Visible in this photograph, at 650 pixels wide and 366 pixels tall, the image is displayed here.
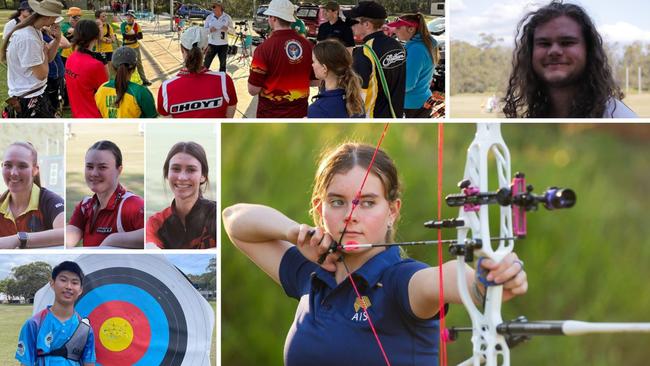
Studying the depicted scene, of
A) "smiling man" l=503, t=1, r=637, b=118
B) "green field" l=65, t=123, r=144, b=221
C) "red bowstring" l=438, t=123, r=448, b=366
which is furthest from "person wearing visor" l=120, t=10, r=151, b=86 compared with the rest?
"smiling man" l=503, t=1, r=637, b=118

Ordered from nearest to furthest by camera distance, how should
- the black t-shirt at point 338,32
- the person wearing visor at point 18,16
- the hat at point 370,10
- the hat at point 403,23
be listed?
the hat at point 370,10
the person wearing visor at point 18,16
the hat at point 403,23
the black t-shirt at point 338,32

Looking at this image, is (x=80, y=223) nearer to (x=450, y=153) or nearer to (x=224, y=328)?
(x=224, y=328)

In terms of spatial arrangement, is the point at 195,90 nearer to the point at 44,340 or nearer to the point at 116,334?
the point at 116,334

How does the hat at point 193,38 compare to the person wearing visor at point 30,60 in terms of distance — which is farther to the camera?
the person wearing visor at point 30,60

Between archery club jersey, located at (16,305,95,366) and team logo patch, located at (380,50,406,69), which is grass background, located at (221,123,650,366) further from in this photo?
archery club jersey, located at (16,305,95,366)

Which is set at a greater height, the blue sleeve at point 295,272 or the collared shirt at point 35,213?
the collared shirt at point 35,213

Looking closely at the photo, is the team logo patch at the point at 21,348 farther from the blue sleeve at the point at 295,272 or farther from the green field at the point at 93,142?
the blue sleeve at the point at 295,272

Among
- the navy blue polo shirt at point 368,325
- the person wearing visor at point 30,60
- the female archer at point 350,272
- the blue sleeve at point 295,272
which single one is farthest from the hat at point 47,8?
the navy blue polo shirt at point 368,325

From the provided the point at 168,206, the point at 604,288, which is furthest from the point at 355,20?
the point at 604,288

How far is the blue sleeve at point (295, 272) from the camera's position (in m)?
4.23

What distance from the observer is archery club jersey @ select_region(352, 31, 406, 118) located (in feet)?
15.3

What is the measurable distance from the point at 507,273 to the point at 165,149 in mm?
1484

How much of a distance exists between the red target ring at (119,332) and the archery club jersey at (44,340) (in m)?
0.06

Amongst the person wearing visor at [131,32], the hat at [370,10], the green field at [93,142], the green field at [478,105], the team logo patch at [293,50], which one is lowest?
the green field at [93,142]
